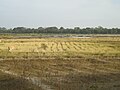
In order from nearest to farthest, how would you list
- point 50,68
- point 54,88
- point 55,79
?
point 54,88, point 55,79, point 50,68

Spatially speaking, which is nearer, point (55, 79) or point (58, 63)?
point (55, 79)

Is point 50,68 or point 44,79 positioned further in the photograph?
point 50,68

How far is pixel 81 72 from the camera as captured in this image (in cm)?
2164

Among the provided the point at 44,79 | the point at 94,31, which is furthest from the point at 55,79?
the point at 94,31

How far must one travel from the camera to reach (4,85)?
16.4 metres

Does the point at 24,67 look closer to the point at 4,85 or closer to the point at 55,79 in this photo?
the point at 55,79

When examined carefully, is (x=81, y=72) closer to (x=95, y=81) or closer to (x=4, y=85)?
(x=95, y=81)

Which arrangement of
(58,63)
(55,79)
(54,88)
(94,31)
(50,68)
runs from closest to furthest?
(54,88) < (55,79) < (50,68) < (58,63) < (94,31)

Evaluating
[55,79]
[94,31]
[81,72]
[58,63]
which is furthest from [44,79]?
[94,31]

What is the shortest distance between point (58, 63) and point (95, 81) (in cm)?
950

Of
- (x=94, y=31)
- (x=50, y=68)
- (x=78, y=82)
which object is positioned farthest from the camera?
(x=94, y=31)

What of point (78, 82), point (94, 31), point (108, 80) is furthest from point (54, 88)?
point (94, 31)

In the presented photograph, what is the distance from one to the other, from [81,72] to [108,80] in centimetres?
369

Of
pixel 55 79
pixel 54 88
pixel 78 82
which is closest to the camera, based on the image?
pixel 54 88
